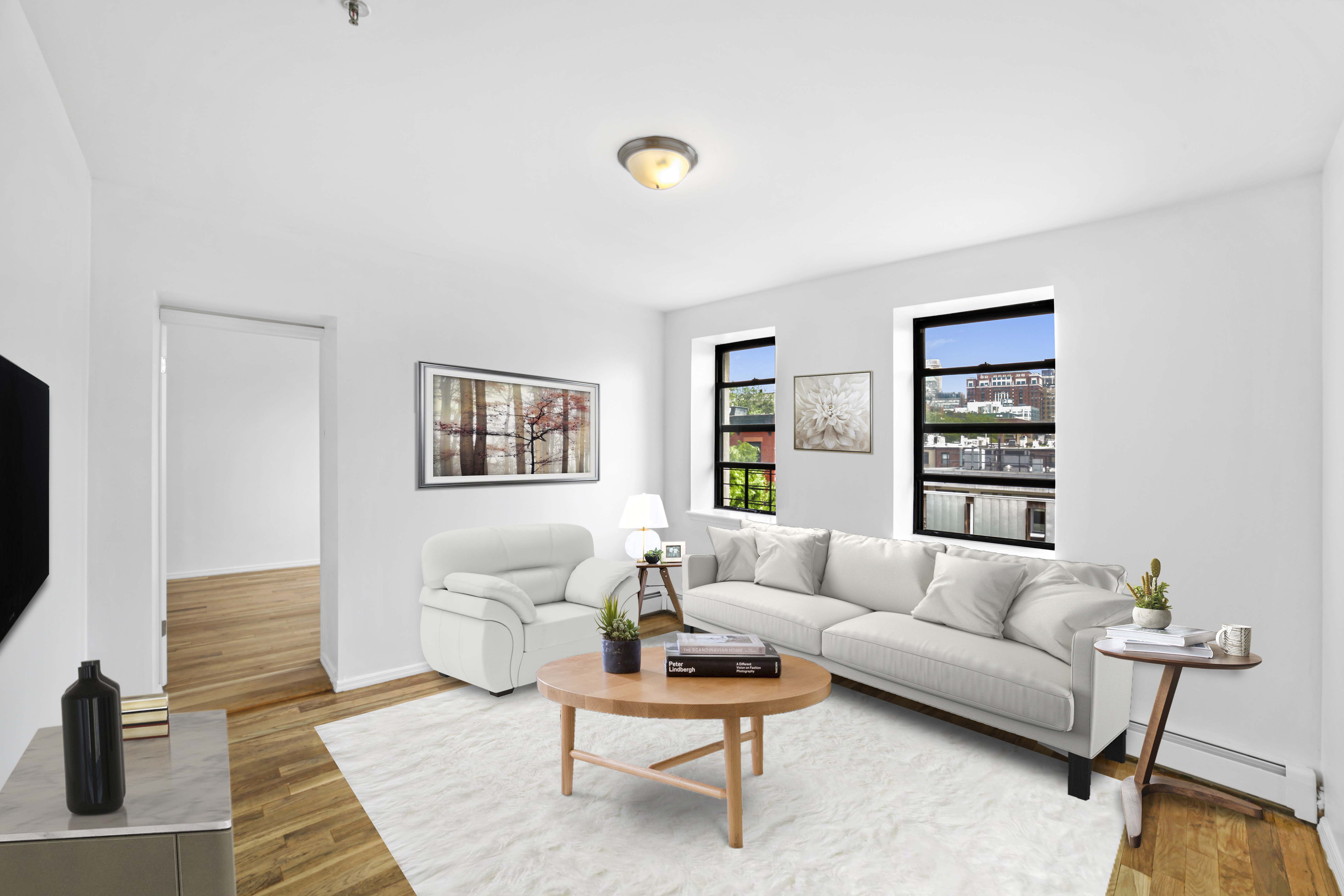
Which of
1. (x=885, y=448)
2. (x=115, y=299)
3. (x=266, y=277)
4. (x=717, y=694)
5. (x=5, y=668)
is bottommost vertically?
(x=717, y=694)

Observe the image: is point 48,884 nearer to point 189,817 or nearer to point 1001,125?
point 189,817

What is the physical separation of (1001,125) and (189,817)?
10.1ft

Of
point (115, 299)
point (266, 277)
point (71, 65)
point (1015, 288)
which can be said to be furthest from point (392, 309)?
point (1015, 288)

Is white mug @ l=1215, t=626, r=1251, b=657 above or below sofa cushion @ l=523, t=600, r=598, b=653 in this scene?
above

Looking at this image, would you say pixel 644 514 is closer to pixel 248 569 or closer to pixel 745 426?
pixel 745 426

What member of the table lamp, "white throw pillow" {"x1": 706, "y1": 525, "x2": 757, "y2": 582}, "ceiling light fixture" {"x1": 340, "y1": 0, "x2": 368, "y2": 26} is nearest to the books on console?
"white throw pillow" {"x1": 706, "y1": 525, "x2": 757, "y2": 582}

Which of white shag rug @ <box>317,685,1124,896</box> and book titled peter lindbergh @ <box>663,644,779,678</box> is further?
book titled peter lindbergh @ <box>663,644,779,678</box>

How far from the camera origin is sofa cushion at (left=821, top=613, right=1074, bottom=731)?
2.80 meters

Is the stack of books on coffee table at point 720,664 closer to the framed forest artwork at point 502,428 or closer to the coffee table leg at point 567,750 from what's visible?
the coffee table leg at point 567,750

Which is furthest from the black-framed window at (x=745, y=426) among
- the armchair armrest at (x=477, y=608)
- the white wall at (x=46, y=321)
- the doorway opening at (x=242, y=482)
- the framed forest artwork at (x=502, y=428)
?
the white wall at (x=46, y=321)

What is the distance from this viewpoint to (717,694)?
8.25 ft

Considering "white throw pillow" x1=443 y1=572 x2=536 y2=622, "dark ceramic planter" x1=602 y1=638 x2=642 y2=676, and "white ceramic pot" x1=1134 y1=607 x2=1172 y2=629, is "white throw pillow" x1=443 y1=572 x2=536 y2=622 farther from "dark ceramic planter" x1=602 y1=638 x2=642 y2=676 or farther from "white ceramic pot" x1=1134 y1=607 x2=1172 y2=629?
"white ceramic pot" x1=1134 y1=607 x2=1172 y2=629

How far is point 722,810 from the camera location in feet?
8.55

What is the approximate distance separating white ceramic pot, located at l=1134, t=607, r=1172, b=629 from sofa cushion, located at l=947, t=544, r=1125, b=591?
1.73 feet
